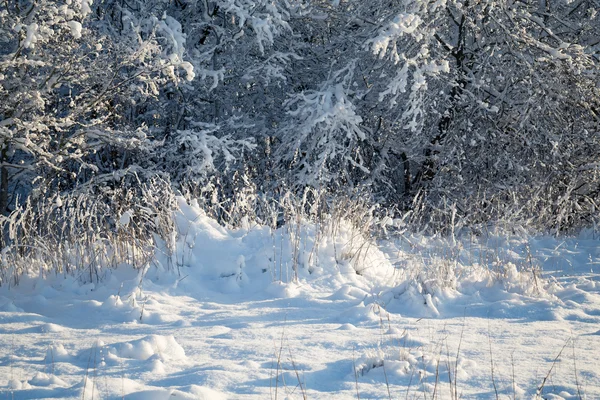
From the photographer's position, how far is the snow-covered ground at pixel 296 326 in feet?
8.08

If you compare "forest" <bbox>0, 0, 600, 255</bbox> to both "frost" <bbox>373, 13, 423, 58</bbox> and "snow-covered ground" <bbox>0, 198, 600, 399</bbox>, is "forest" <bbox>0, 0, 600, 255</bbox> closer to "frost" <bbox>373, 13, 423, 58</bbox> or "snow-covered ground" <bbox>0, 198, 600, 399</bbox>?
"frost" <bbox>373, 13, 423, 58</bbox>

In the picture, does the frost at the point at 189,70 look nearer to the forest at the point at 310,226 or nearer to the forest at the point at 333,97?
the forest at the point at 333,97

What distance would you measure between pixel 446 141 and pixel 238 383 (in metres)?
7.27

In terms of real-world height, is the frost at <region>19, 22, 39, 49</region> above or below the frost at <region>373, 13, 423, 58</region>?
below

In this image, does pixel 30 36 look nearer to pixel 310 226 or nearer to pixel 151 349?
pixel 310 226

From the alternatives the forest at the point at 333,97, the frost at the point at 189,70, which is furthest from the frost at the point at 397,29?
the frost at the point at 189,70

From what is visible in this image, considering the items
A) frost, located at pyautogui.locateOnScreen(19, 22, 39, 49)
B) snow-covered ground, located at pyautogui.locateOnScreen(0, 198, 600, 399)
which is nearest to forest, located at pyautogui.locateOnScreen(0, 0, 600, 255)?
frost, located at pyautogui.locateOnScreen(19, 22, 39, 49)

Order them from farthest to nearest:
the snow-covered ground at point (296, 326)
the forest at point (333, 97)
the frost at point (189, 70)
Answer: the forest at point (333, 97) < the frost at point (189, 70) < the snow-covered ground at point (296, 326)

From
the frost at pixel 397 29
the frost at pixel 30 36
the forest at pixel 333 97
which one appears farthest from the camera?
the forest at pixel 333 97

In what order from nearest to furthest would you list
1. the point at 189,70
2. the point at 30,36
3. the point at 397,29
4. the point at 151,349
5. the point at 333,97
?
the point at 151,349 < the point at 30,36 < the point at 397,29 < the point at 189,70 < the point at 333,97

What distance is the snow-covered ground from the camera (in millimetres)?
2463

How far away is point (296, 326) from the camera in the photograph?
3.28 m

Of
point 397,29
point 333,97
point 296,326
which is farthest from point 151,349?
point 333,97

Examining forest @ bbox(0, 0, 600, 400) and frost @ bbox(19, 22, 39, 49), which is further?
frost @ bbox(19, 22, 39, 49)
